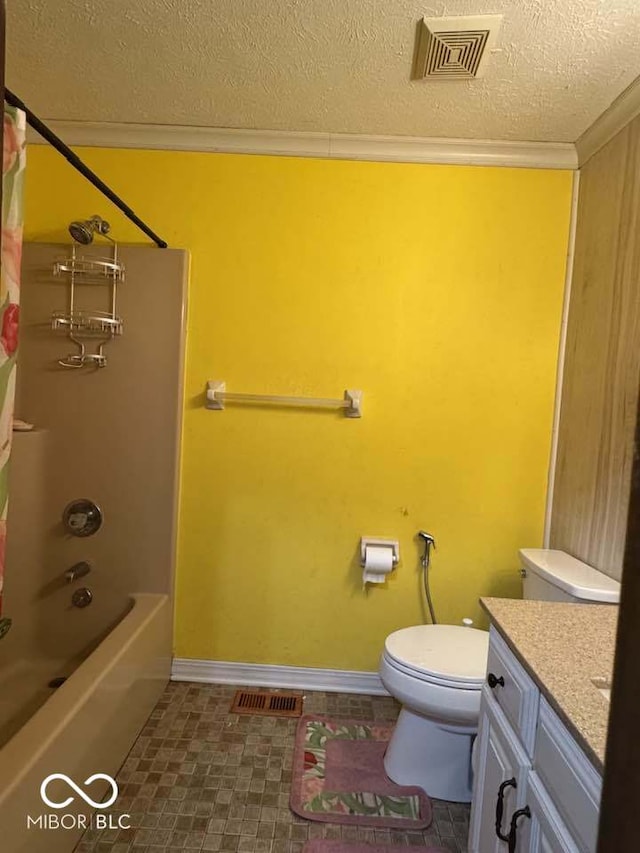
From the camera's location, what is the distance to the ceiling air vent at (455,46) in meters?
1.45

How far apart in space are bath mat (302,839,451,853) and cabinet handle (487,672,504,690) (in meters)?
0.61

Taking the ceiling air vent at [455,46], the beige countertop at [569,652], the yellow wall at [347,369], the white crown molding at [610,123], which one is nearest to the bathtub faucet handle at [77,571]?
the yellow wall at [347,369]

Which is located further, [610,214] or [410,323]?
[410,323]

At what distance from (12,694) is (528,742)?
187 centimetres

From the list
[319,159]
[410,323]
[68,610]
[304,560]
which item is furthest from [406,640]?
[319,159]

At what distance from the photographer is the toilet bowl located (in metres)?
1.50

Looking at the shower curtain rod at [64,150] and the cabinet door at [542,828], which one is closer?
the cabinet door at [542,828]

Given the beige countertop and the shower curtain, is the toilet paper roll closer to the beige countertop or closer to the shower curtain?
the beige countertop

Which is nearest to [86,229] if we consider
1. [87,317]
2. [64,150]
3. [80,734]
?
[87,317]

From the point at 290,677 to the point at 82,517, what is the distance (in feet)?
3.75

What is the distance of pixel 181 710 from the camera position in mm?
2010

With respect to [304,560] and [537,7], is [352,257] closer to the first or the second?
[537,7]

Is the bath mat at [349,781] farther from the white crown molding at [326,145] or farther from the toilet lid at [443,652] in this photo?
the white crown molding at [326,145]

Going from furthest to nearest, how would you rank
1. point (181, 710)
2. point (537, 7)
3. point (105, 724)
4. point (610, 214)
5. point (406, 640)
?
point (181, 710) → point (610, 214) → point (406, 640) → point (105, 724) → point (537, 7)
